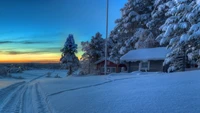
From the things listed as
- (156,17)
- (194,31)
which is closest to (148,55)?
(156,17)

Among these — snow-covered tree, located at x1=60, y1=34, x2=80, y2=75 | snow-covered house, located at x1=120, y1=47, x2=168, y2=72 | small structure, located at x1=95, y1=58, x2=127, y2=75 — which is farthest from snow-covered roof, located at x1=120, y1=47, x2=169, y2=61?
snow-covered tree, located at x1=60, y1=34, x2=80, y2=75

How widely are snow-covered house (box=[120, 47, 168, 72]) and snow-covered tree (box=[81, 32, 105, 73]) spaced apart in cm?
1878

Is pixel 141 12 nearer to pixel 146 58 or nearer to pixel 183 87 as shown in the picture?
pixel 146 58

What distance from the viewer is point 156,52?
1118 inches

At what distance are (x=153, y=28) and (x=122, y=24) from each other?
7.47m

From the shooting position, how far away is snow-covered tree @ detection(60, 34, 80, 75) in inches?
2031

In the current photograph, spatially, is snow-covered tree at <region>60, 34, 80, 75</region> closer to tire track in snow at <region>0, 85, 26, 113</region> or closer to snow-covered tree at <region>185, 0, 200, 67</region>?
snow-covered tree at <region>185, 0, 200, 67</region>

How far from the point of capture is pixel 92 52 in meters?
49.1

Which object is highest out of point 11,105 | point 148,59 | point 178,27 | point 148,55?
point 178,27

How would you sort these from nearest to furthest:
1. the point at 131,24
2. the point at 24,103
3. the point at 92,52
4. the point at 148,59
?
the point at 24,103 → the point at 148,59 → the point at 131,24 → the point at 92,52

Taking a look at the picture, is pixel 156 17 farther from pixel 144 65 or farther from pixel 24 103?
pixel 24 103

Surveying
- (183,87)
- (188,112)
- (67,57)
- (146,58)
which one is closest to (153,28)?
(146,58)

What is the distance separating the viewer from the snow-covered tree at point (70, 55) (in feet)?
169

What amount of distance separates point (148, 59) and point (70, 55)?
27232mm
